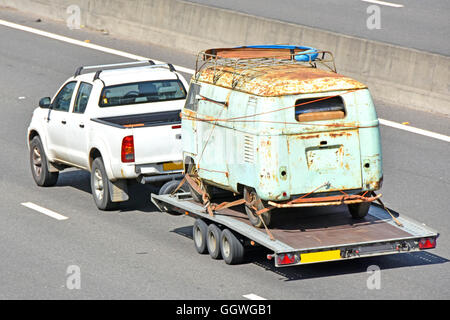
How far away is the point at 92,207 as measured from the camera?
1692 centimetres

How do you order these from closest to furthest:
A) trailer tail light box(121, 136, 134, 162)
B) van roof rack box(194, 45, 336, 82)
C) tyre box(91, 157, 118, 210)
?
van roof rack box(194, 45, 336, 82), trailer tail light box(121, 136, 134, 162), tyre box(91, 157, 118, 210)

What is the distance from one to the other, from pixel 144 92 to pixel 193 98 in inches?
103

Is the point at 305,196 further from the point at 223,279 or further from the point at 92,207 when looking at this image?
the point at 92,207

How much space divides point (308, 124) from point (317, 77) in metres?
0.69

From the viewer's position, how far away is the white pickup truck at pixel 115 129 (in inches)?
623

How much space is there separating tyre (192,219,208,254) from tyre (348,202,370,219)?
6.52ft

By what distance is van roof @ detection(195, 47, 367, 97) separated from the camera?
12961mm

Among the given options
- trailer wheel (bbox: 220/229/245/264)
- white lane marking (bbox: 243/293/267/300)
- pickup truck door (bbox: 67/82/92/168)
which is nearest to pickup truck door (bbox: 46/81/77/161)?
pickup truck door (bbox: 67/82/92/168)

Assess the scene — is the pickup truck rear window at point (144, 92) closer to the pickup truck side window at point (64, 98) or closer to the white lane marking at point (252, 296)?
the pickup truck side window at point (64, 98)

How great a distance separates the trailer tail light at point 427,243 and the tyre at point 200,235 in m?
2.91

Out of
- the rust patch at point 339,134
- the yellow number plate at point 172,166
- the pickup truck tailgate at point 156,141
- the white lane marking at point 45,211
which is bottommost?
the white lane marking at point 45,211

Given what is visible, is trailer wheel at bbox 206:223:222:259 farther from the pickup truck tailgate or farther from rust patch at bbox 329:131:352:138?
the pickup truck tailgate

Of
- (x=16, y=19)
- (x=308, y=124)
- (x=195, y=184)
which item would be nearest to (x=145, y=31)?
(x=16, y=19)

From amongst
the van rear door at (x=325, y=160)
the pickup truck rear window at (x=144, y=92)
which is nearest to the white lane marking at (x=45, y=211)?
the pickup truck rear window at (x=144, y=92)
